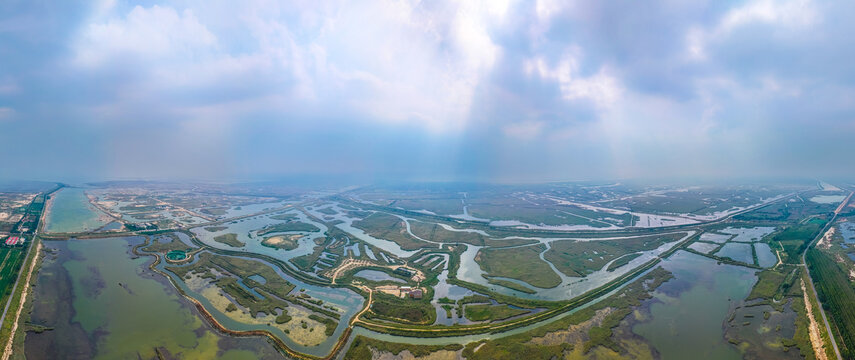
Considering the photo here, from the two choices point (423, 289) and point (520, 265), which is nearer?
point (423, 289)

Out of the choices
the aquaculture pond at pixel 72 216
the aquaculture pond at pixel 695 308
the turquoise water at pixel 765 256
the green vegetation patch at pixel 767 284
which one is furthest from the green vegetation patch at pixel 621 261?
the aquaculture pond at pixel 72 216

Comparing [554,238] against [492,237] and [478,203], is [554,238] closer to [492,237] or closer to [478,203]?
[492,237]

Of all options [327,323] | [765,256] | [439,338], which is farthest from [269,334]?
[765,256]

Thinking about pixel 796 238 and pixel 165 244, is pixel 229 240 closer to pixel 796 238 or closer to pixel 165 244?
pixel 165 244

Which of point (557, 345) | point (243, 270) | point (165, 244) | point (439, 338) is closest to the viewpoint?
point (557, 345)

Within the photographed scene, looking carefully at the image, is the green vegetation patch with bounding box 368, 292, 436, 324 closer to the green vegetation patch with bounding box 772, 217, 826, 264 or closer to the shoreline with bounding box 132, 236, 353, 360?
the shoreline with bounding box 132, 236, 353, 360

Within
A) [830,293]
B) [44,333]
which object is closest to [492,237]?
[830,293]

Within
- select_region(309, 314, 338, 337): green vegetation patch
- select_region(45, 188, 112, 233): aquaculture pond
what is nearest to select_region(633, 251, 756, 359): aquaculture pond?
select_region(309, 314, 338, 337): green vegetation patch
